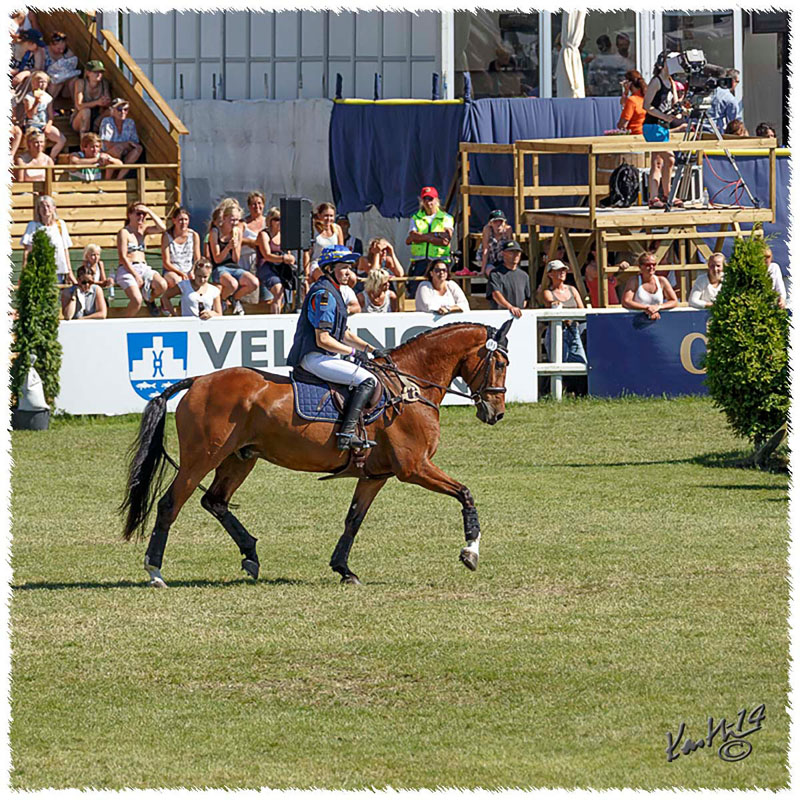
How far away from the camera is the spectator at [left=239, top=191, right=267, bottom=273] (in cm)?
2389

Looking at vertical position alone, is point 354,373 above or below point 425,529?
above

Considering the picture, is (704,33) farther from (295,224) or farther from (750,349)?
(750,349)

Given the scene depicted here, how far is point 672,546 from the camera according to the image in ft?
46.5

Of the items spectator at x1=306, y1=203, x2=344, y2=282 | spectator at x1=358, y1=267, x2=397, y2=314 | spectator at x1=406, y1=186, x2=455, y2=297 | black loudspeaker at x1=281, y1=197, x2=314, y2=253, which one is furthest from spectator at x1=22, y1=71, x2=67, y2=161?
spectator at x1=358, y1=267, x2=397, y2=314

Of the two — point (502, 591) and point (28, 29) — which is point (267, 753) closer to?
point (502, 591)

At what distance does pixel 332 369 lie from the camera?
1284cm

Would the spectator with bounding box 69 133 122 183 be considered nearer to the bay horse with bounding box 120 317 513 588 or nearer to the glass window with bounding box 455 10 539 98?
the glass window with bounding box 455 10 539 98

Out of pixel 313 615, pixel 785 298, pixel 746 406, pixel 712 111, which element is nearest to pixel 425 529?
pixel 313 615

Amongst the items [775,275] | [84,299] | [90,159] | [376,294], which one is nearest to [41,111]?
[90,159]

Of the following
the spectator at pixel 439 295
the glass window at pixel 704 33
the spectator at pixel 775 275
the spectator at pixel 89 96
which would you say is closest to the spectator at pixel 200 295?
the spectator at pixel 439 295

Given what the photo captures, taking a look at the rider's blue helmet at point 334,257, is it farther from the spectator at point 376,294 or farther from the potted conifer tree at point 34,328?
the spectator at point 376,294

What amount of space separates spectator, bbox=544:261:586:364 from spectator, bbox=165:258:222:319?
459cm

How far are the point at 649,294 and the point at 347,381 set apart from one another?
36.5 feet

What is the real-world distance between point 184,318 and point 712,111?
10546mm
